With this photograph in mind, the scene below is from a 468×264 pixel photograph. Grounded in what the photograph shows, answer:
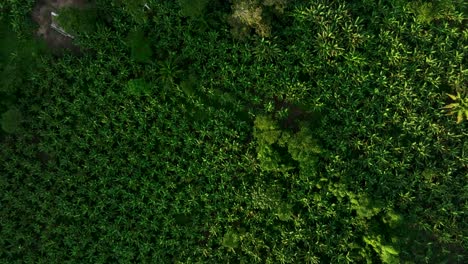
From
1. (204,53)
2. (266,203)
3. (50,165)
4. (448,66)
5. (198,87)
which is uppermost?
(448,66)

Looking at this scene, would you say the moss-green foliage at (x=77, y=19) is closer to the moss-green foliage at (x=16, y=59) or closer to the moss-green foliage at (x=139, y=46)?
the moss-green foliage at (x=139, y=46)

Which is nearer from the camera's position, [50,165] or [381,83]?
[381,83]

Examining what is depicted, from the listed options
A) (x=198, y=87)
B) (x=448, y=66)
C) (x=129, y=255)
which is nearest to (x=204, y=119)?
(x=198, y=87)

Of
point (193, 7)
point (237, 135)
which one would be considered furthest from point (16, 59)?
point (237, 135)

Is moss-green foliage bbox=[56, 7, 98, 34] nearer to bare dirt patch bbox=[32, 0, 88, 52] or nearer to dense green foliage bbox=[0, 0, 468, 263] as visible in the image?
dense green foliage bbox=[0, 0, 468, 263]

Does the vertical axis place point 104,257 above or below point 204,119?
below

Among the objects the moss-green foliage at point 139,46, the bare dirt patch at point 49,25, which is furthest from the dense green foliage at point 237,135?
the bare dirt patch at point 49,25

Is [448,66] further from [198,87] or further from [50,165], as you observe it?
[50,165]
